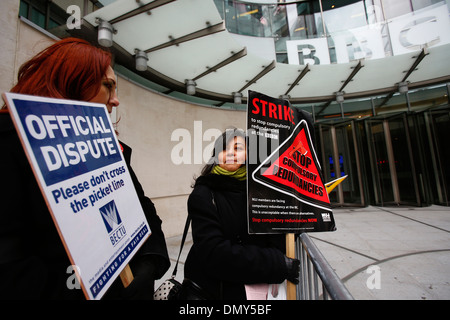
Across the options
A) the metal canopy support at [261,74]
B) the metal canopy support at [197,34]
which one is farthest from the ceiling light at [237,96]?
the metal canopy support at [197,34]

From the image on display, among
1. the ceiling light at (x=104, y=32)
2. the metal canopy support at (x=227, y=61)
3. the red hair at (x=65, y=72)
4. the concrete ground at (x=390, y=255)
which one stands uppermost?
the metal canopy support at (x=227, y=61)

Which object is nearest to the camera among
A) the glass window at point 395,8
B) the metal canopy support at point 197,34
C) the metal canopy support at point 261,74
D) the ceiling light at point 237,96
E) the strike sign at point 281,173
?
the strike sign at point 281,173

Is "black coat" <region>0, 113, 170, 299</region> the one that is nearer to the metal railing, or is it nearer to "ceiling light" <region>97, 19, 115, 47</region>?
the metal railing

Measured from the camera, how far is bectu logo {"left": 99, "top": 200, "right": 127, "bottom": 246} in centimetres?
68

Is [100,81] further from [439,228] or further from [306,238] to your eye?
[439,228]

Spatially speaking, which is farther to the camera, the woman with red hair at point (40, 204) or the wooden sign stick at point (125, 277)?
the wooden sign stick at point (125, 277)

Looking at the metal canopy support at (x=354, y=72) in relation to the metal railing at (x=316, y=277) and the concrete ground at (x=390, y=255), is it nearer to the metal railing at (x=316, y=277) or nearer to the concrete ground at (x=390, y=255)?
the concrete ground at (x=390, y=255)

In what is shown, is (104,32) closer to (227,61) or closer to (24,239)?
(227,61)

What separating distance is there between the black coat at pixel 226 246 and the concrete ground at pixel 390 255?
1.75 meters

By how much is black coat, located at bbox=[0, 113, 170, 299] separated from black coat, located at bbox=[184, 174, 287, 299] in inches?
25.5

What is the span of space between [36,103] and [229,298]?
1.30m

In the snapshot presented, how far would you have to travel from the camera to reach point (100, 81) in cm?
88

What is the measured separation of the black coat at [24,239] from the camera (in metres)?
0.55

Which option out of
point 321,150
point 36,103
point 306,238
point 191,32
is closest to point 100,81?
point 36,103
